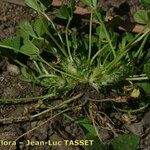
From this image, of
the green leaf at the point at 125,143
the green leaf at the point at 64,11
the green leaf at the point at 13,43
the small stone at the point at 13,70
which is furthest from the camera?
the small stone at the point at 13,70

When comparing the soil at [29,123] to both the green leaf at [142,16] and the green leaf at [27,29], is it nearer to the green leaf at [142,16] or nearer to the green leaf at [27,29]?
the green leaf at [27,29]

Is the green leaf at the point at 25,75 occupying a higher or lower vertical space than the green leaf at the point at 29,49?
lower

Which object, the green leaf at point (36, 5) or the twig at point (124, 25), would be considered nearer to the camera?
the green leaf at point (36, 5)

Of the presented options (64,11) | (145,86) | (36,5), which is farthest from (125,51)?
(36,5)

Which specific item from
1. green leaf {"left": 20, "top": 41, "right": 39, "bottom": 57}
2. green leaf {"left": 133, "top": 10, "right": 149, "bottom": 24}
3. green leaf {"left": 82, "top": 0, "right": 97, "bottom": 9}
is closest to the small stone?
green leaf {"left": 20, "top": 41, "right": 39, "bottom": 57}

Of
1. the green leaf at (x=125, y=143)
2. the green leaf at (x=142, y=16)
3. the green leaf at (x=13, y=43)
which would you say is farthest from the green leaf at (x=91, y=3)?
the green leaf at (x=125, y=143)

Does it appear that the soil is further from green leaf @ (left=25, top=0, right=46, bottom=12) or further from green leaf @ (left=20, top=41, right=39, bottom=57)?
green leaf @ (left=25, top=0, right=46, bottom=12)

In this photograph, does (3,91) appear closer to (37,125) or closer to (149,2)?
(37,125)

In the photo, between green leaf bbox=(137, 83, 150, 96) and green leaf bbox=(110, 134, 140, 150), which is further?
green leaf bbox=(137, 83, 150, 96)

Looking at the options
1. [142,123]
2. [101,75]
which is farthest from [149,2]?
[142,123]
